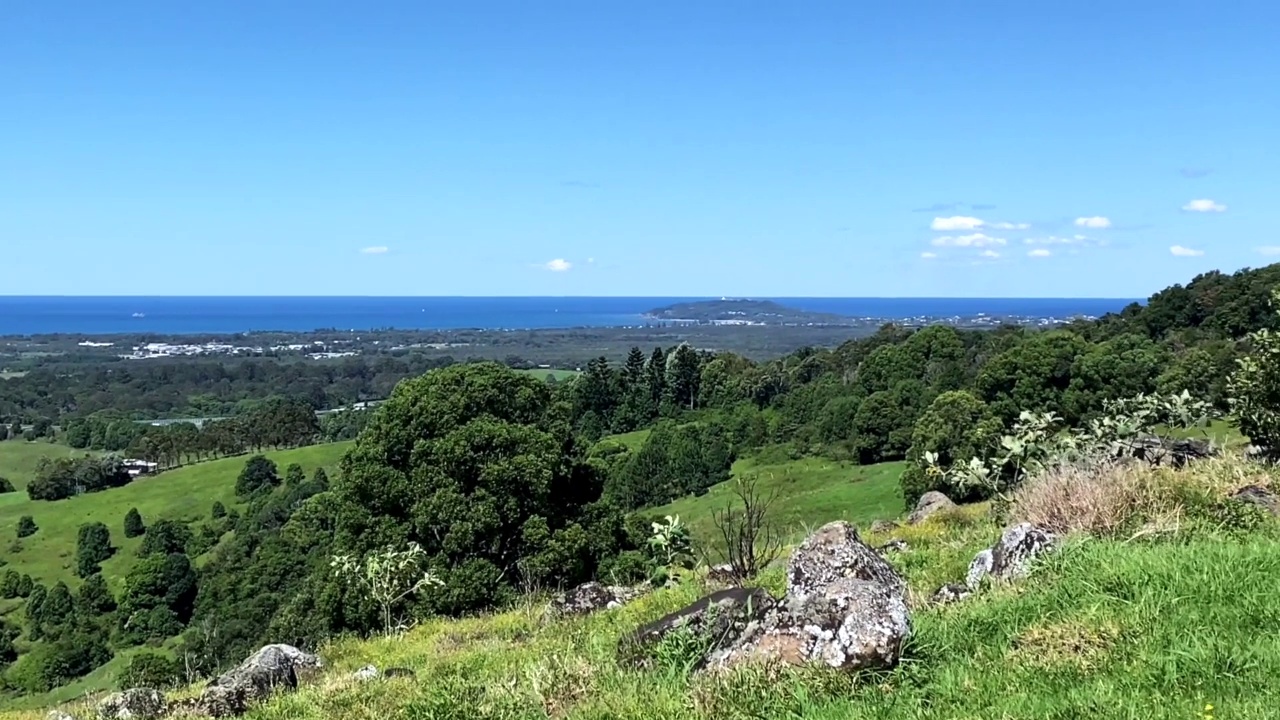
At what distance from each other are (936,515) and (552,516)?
13477mm

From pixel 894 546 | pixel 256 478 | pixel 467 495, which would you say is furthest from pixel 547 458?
pixel 256 478

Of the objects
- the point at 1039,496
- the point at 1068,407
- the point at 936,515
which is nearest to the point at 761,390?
the point at 1068,407

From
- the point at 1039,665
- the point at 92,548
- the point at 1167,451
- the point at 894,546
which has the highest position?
the point at 1167,451

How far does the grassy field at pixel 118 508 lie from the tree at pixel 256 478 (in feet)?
4.66

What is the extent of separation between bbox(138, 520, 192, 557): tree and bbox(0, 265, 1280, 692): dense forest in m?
0.25

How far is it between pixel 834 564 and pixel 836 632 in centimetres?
110

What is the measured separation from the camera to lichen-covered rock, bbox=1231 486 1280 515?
7.89m

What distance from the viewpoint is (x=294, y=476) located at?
310 feet

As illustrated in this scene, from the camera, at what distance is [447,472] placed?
978 inches

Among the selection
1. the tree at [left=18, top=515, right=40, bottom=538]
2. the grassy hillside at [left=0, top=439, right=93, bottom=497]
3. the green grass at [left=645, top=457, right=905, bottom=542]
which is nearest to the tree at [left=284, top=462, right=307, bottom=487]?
the tree at [left=18, top=515, right=40, bottom=538]

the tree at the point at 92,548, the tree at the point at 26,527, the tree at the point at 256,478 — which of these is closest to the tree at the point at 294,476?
the tree at the point at 256,478

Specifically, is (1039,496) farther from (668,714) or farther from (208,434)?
Result: (208,434)

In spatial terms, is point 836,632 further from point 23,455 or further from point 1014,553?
point 23,455

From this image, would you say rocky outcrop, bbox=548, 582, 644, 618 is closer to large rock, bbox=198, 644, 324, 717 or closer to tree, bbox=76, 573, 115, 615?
large rock, bbox=198, 644, 324, 717
